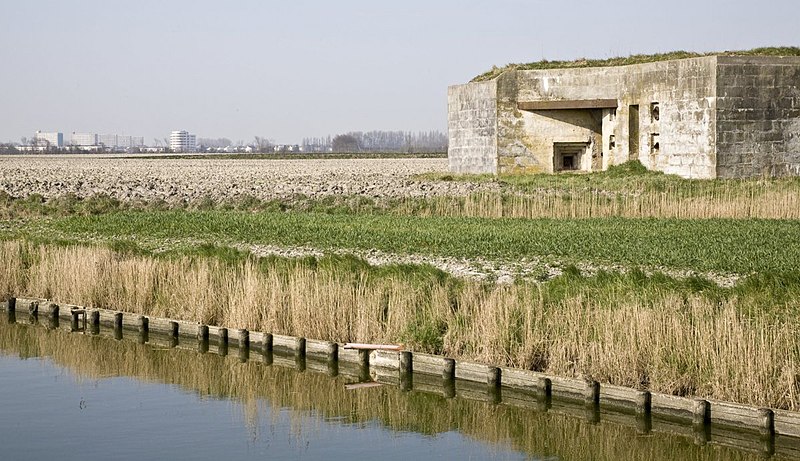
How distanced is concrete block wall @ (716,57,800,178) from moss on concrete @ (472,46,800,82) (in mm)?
1932

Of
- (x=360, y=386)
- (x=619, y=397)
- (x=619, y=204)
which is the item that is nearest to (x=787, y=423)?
(x=619, y=397)

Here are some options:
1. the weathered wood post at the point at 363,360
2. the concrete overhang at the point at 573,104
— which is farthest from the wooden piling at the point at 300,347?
the concrete overhang at the point at 573,104

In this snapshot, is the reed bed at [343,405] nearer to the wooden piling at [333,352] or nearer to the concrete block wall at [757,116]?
the wooden piling at [333,352]

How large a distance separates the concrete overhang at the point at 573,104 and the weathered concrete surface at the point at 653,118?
6 centimetres

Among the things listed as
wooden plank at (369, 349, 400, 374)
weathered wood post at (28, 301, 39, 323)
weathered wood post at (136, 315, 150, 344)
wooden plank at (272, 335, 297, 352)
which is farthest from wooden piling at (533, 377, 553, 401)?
weathered wood post at (28, 301, 39, 323)

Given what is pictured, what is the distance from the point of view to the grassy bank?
19.8m

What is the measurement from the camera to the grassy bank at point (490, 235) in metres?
19.8

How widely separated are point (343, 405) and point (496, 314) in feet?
7.12

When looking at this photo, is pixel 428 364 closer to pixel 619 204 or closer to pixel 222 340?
pixel 222 340

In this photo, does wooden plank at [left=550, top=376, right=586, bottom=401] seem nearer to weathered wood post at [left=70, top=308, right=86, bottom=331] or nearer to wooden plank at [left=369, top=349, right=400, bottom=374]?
wooden plank at [left=369, top=349, right=400, bottom=374]

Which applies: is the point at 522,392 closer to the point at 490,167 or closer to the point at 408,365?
the point at 408,365

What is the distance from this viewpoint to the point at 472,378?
14719mm

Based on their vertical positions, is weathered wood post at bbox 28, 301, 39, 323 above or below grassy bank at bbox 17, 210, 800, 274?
below

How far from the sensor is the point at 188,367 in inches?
666
